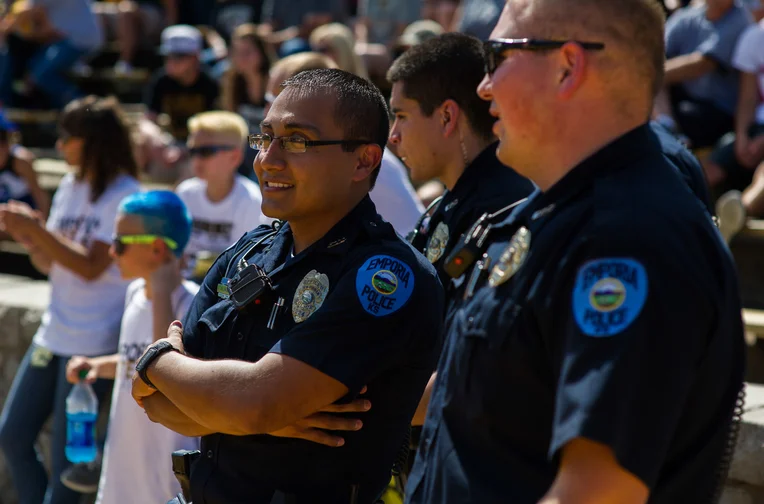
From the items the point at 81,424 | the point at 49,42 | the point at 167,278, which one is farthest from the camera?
the point at 49,42

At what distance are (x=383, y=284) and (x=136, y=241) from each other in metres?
1.82

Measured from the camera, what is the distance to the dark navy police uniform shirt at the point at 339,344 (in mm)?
2311

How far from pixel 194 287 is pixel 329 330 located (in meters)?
1.84

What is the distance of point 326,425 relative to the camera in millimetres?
2334

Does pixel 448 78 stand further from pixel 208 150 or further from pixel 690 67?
pixel 690 67

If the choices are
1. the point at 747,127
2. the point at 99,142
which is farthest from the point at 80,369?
the point at 747,127

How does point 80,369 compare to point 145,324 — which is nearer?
point 145,324

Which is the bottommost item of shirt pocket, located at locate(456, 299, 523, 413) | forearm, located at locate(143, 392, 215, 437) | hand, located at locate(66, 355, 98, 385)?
hand, located at locate(66, 355, 98, 385)

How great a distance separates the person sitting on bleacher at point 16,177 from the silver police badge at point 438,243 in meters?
4.00

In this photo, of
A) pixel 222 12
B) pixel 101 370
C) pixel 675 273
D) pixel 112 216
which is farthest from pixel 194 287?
pixel 222 12

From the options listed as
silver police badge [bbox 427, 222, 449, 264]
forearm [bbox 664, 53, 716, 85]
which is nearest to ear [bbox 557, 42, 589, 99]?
silver police badge [bbox 427, 222, 449, 264]

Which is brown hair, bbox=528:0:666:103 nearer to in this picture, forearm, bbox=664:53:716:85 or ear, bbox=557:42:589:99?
ear, bbox=557:42:589:99

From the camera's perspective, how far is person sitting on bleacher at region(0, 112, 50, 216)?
6430 mm

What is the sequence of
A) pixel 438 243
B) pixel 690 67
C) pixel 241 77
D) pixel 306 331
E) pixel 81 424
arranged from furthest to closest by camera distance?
pixel 241 77, pixel 690 67, pixel 81 424, pixel 438 243, pixel 306 331
